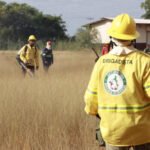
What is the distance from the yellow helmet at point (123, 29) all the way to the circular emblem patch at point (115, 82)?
291 millimetres

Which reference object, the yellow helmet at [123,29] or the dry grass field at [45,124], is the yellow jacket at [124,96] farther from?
the dry grass field at [45,124]

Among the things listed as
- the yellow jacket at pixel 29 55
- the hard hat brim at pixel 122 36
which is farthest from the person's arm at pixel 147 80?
the yellow jacket at pixel 29 55

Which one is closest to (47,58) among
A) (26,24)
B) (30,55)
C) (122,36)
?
(30,55)

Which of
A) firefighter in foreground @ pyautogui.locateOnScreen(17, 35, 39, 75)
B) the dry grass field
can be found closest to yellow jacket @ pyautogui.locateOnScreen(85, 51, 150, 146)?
the dry grass field

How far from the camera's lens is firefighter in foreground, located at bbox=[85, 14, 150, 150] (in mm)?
4441

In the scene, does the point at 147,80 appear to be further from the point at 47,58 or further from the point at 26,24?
the point at 26,24

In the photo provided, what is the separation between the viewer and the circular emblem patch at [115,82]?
4465 mm

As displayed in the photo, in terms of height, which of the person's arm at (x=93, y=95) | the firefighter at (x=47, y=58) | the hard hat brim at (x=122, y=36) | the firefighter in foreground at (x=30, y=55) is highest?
the hard hat brim at (x=122, y=36)

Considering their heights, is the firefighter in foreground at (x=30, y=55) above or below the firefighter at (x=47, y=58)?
above

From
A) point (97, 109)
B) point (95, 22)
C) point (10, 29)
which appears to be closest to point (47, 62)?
point (97, 109)

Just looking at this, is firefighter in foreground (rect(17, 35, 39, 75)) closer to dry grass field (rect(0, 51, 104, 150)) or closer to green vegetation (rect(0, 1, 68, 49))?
dry grass field (rect(0, 51, 104, 150))

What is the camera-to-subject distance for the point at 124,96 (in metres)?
4.47

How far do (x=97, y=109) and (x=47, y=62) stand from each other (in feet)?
48.9

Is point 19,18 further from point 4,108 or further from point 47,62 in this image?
point 4,108
